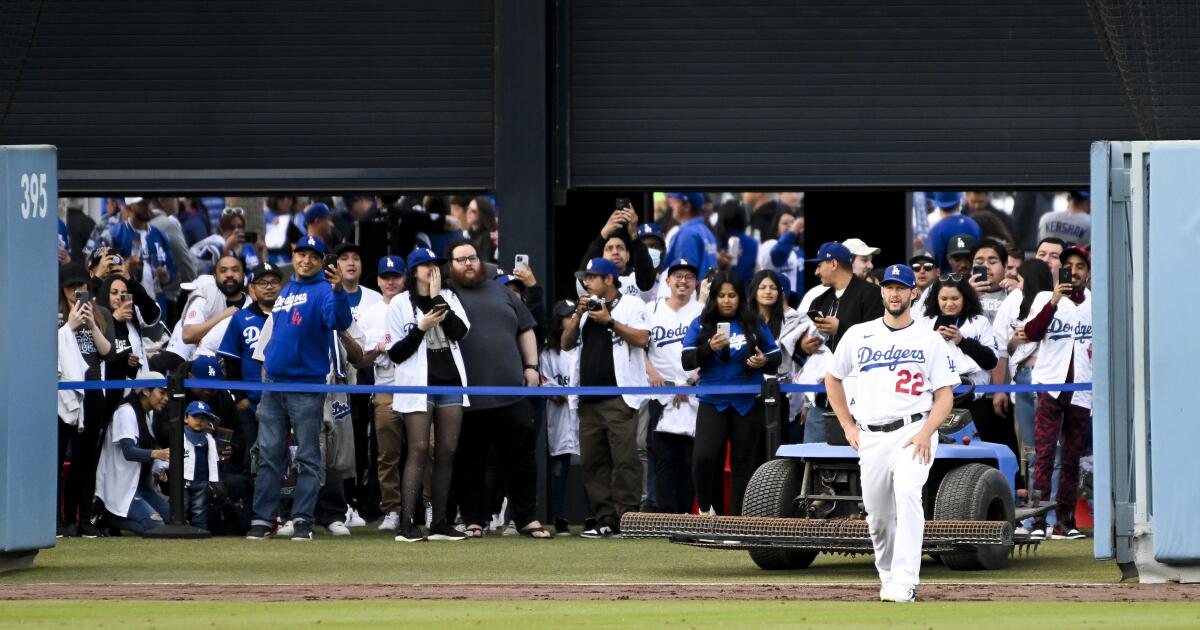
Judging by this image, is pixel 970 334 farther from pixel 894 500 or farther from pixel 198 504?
pixel 198 504

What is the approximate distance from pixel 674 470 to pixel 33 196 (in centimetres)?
574

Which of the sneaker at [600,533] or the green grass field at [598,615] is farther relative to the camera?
the sneaker at [600,533]

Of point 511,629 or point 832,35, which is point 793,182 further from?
point 511,629

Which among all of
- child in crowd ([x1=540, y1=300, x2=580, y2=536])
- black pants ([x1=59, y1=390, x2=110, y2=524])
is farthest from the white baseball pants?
black pants ([x1=59, y1=390, x2=110, y2=524])

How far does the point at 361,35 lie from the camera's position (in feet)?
58.9

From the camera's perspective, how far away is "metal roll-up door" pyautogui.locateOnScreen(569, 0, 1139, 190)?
17.8 m

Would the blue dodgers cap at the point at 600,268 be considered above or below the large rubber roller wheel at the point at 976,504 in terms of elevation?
above

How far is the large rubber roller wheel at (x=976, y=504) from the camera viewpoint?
40.0 ft

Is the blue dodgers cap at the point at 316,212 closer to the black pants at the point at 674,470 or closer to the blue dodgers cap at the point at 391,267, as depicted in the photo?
the blue dodgers cap at the point at 391,267

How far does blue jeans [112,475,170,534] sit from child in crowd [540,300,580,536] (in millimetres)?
3270

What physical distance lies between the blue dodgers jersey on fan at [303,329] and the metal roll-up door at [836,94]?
11.7 feet

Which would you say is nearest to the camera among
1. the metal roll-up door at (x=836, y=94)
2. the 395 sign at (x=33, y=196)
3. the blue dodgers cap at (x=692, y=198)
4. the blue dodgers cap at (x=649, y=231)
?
the 395 sign at (x=33, y=196)

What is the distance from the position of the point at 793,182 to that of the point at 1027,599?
773 centimetres

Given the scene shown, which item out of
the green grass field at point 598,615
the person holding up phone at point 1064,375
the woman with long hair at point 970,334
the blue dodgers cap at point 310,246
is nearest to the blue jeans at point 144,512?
the blue dodgers cap at point 310,246
